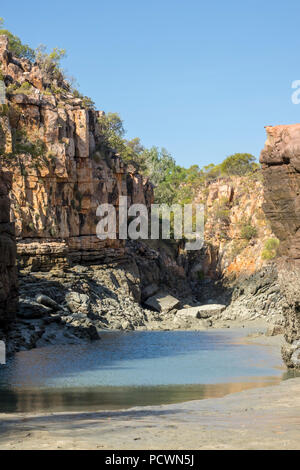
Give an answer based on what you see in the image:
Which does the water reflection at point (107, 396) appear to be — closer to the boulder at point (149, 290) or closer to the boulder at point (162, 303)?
the boulder at point (162, 303)

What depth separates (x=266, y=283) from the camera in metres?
56.1

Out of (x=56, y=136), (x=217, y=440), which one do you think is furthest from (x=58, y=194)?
(x=217, y=440)

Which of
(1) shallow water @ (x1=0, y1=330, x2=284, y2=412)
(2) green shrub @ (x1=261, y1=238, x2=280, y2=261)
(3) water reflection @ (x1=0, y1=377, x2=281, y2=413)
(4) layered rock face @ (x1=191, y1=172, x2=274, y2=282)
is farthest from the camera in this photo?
(4) layered rock face @ (x1=191, y1=172, x2=274, y2=282)

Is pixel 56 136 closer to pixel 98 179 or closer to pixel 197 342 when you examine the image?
pixel 98 179

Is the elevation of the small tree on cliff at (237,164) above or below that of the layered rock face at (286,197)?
above

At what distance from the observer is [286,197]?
18.7 metres

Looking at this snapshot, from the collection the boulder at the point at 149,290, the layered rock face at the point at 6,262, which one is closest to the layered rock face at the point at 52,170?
the boulder at the point at 149,290

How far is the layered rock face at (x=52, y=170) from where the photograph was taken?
50688 mm

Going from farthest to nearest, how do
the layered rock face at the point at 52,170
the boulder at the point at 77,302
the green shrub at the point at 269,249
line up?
the green shrub at the point at 269,249
the layered rock face at the point at 52,170
the boulder at the point at 77,302

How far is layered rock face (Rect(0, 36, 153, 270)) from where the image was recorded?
50688 mm

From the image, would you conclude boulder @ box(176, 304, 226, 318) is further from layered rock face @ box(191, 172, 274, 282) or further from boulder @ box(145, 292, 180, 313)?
layered rock face @ box(191, 172, 274, 282)

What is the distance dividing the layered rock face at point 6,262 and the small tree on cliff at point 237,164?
63.3m

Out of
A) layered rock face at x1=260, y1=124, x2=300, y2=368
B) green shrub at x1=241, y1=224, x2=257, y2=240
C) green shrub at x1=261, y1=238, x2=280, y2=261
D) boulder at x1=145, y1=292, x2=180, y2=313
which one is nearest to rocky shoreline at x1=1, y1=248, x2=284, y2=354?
boulder at x1=145, y1=292, x2=180, y2=313

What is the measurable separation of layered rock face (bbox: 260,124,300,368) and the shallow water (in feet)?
10.1
